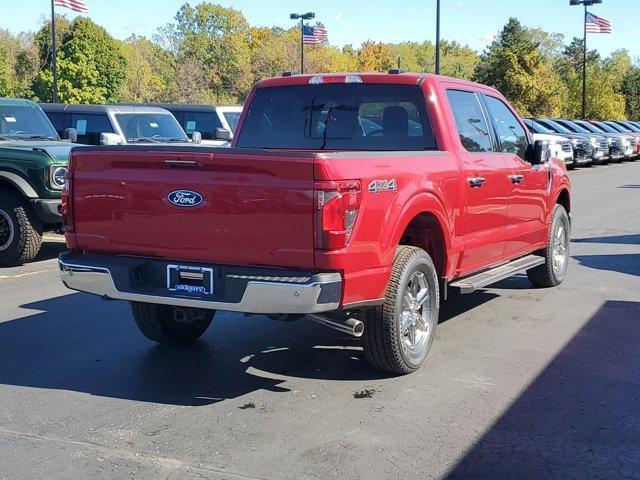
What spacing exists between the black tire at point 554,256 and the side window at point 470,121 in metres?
1.75

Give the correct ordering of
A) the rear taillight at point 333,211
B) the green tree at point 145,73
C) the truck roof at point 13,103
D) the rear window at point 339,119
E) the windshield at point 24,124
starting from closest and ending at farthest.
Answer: the rear taillight at point 333,211 → the rear window at point 339,119 → the windshield at point 24,124 → the truck roof at point 13,103 → the green tree at point 145,73

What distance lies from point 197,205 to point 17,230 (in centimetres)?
565

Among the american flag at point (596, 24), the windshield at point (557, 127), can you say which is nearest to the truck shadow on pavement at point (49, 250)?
the windshield at point (557, 127)

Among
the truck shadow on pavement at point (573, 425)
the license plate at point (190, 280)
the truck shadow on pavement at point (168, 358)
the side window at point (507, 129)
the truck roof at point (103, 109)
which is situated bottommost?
the truck shadow on pavement at point (573, 425)

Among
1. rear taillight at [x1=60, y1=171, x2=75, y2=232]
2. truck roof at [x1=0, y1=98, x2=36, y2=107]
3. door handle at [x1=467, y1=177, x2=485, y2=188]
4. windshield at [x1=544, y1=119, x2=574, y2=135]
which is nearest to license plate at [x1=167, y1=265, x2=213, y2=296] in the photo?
rear taillight at [x1=60, y1=171, x2=75, y2=232]

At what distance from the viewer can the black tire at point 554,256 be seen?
8.44 metres

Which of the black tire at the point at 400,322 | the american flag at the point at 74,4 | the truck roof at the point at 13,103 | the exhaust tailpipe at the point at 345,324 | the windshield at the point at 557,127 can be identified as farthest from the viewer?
the windshield at the point at 557,127

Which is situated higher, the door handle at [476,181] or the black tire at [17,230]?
the door handle at [476,181]

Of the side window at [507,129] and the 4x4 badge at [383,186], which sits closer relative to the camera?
the 4x4 badge at [383,186]

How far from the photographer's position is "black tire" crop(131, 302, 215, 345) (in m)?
6.32

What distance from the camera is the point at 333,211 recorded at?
477 cm

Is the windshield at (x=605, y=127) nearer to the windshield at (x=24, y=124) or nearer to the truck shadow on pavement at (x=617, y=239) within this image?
the truck shadow on pavement at (x=617, y=239)

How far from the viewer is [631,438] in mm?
4598

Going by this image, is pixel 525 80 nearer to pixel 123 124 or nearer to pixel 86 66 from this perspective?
pixel 86 66
